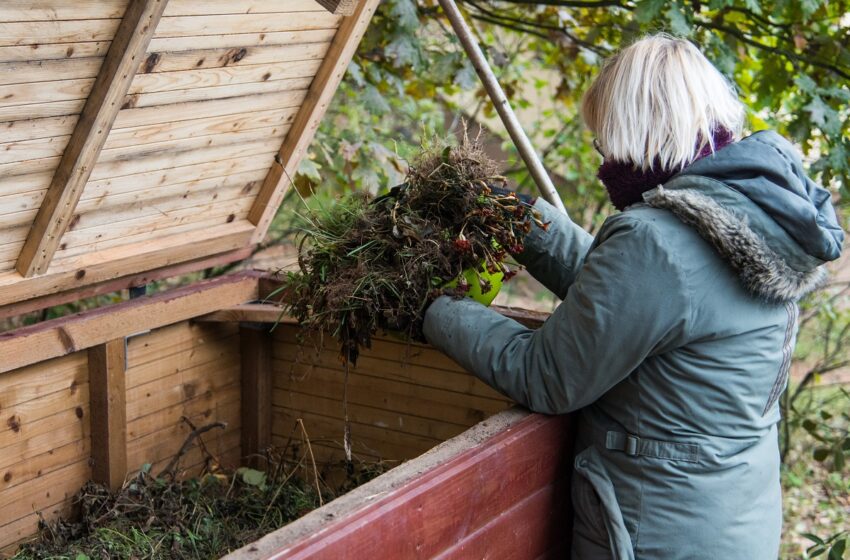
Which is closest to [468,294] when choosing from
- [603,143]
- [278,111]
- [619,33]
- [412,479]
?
[603,143]

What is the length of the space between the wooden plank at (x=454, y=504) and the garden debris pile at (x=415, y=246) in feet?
1.25

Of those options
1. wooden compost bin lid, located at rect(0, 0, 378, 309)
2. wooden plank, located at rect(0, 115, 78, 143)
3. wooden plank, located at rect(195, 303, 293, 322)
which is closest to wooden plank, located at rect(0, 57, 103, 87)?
wooden compost bin lid, located at rect(0, 0, 378, 309)

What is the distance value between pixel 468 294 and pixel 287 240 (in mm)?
3936

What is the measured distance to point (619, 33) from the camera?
429cm

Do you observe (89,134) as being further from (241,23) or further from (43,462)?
(43,462)

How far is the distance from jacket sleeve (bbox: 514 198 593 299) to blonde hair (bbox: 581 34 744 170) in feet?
1.44

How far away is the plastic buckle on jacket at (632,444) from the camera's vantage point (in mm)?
1858

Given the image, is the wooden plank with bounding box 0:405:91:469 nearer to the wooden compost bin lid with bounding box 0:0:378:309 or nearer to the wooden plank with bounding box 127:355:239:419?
the wooden plank with bounding box 127:355:239:419

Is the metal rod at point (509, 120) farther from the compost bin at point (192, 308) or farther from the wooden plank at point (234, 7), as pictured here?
the wooden plank at point (234, 7)

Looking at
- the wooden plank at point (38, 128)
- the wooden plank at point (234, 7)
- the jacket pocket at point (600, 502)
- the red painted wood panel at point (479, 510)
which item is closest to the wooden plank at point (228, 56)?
the wooden plank at point (234, 7)

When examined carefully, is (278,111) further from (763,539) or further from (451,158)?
(763,539)

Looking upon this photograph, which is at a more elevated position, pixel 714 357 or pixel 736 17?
pixel 736 17

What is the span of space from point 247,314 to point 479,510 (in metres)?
1.55

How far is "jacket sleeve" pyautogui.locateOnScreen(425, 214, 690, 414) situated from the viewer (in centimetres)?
171
